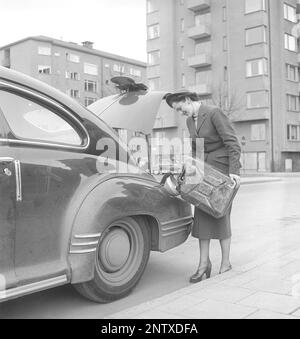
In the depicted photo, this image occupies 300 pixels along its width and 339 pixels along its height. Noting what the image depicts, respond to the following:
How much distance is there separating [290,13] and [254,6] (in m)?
3.99

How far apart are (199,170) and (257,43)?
134ft

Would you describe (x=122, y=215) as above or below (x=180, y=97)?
below

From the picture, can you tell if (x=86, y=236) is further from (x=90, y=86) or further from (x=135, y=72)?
(x=135, y=72)

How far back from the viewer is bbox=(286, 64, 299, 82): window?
145 ft

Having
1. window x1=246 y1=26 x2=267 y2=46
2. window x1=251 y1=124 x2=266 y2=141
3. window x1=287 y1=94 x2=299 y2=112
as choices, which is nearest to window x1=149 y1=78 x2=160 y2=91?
window x1=246 y1=26 x2=267 y2=46

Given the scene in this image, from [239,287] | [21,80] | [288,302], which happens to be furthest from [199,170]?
[21,80]

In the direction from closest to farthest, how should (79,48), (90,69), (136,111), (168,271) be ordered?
(136,111), (168,271), (79,48), (90,69)

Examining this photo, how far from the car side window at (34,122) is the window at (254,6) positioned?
42.2 m

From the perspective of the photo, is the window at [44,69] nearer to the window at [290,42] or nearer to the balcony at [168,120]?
the balcony at [168,120]

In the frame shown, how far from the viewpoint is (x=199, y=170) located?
4512 millimetres

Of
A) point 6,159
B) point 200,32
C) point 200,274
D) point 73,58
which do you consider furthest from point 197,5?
point 6,159

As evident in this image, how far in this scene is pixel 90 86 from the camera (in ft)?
209

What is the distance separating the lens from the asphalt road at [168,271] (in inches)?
157

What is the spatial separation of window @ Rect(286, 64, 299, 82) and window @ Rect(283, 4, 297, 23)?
4.37 metres
